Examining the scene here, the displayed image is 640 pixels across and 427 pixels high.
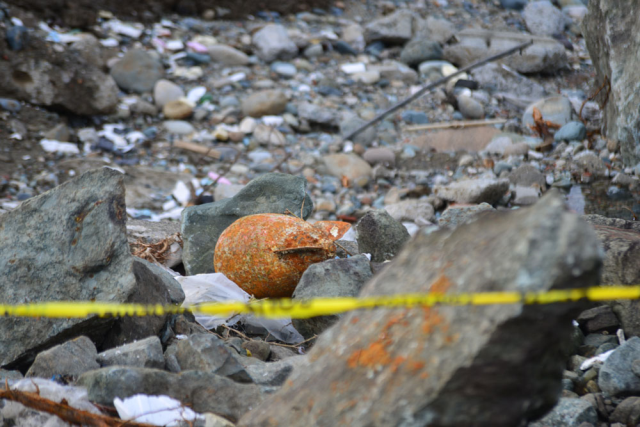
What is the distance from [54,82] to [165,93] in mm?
1360

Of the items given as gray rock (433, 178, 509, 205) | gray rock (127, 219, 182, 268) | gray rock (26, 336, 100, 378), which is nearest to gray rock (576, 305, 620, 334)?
gray rock (26, 336, 100, 378)

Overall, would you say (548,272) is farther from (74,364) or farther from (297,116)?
(297,116)

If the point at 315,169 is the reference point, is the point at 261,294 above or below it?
Answer: above

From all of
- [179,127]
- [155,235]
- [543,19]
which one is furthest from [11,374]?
[543,19]

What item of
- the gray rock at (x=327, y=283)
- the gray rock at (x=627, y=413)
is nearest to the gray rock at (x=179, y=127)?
the gray rock at (x=327, y=283)

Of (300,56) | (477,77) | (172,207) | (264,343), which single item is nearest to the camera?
(264,343)

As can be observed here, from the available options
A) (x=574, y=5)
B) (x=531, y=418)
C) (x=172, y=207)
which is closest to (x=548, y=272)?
(x=531, y=418)

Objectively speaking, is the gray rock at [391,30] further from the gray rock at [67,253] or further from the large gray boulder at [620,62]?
the gray rock at [67,253]

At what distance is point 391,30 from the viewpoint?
9.11 metres

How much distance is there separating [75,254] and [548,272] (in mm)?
1598

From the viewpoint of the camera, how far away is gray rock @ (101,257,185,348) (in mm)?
1995

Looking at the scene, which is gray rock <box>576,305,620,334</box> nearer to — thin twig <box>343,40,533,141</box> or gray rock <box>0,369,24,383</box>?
gray rock <box>0,369,24,383</box>

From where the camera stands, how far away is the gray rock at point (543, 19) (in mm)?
Result: 9602

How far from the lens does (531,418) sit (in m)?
1.09
